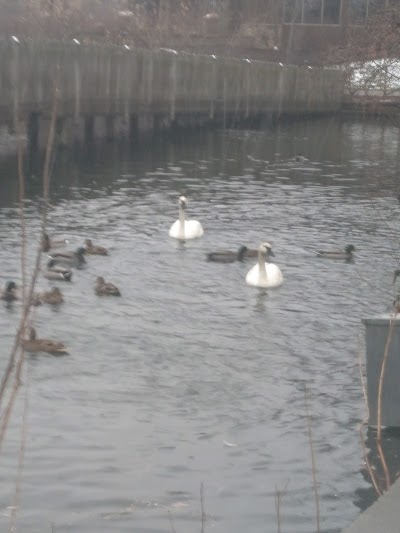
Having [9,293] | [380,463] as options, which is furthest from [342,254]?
[380,463]

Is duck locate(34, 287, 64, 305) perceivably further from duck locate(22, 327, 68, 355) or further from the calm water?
duck locate(22, 327, 68, 355)

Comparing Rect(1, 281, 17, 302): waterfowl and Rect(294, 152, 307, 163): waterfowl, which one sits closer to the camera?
Rect(1, 281, 17, 302): waterfowl

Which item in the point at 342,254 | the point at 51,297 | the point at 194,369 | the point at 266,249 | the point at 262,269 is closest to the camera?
the point at 194,369

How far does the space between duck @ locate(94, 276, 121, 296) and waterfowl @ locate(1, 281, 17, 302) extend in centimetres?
101

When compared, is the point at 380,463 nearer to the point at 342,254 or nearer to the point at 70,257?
the point at 70,257

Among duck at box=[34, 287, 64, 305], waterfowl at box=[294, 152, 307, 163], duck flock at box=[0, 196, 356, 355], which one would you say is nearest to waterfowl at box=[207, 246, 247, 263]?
→ duck flock at box=[0, 196, 356, 355]

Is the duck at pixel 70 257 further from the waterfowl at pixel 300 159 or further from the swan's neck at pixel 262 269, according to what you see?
the waterfowl at pixel 300 159

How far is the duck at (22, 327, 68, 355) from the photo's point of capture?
39.2 ft

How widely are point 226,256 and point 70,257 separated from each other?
2.18 metres

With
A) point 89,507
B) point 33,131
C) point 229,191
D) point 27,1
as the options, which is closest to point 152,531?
point 89,507

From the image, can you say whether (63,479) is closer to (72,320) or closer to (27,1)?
(72,320)

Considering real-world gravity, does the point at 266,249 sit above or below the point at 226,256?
above

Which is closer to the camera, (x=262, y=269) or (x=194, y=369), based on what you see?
(x=194, y=369)

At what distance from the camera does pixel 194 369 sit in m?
11.6
